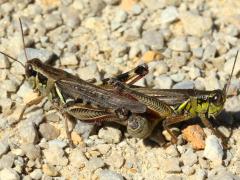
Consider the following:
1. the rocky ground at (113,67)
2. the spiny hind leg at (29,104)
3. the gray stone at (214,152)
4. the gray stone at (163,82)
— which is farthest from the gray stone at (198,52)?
the spiny hind leg at (29,104)

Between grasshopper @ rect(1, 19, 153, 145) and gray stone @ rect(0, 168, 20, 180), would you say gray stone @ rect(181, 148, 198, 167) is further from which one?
gray stone @ rect(0, 168, 20, 180)

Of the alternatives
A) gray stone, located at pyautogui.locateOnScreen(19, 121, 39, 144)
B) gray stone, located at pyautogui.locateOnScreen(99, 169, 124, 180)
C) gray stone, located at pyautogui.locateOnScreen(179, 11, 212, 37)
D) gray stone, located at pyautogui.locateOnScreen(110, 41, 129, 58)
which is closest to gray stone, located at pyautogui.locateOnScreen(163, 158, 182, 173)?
gray stone, located at pyautogui.locateOnScreen(99, 169, 124, 180)

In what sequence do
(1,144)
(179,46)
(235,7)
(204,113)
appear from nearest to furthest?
(1,144) → (204,113) → (179,46) → (235,7)

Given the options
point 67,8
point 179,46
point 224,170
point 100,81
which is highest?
point 67,8

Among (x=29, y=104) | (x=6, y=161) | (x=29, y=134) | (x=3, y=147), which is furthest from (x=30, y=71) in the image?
(x=6, y=161)

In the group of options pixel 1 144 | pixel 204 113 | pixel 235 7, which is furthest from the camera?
pixel 235 7

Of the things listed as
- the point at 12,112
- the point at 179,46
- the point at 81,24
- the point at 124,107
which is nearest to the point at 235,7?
the point at 179,46

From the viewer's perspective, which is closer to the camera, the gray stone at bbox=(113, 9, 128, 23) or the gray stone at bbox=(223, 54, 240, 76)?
the gray stone at bbox=(223, 54, 240, 76)

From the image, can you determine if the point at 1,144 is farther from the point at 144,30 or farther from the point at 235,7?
the point at 235,7
